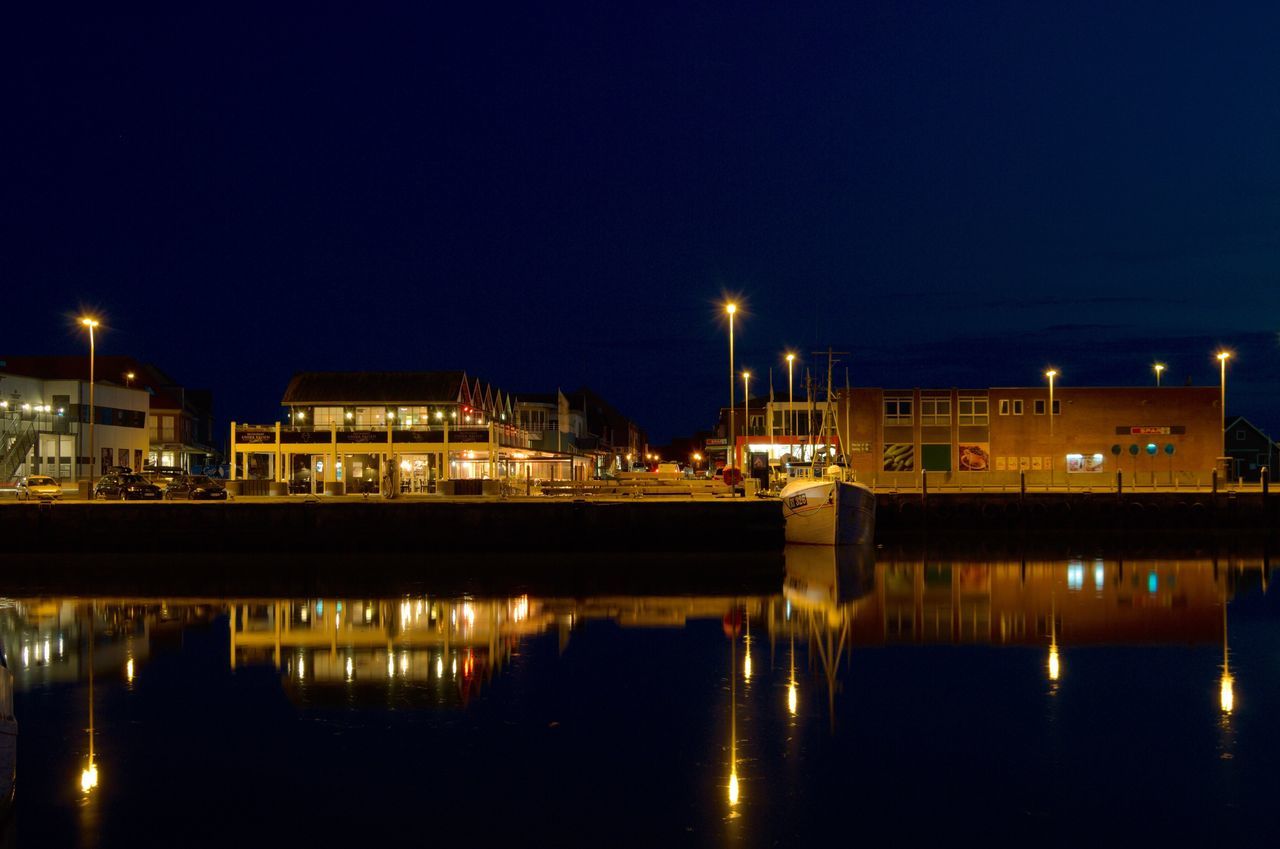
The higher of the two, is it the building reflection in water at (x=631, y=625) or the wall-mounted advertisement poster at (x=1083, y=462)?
the wall-mounted advertisement poster at (x=1083, y=462)

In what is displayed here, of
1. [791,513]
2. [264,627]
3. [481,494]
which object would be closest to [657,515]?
[791,513]

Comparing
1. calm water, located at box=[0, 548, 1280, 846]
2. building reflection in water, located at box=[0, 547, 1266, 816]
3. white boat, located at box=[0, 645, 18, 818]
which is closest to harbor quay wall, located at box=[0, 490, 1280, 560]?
building reflection in water, located at box=[0, 547, 1266, 816]

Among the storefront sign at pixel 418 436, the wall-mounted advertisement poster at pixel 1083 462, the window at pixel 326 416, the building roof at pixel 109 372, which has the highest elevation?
the building roof at pixel 109 372

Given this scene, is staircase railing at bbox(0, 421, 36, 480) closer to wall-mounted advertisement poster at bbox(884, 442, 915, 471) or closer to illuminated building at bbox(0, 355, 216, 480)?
illuminated building at bbox(0, 355, 216, 480)

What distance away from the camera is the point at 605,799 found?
14109mm

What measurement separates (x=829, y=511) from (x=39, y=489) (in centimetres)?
3890

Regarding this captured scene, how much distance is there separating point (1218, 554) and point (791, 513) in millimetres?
17488

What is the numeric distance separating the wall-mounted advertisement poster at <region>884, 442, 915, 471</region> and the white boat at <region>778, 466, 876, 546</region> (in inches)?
1122

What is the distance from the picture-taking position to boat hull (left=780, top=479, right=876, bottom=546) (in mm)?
47375

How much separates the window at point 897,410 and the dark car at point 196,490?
43850mm

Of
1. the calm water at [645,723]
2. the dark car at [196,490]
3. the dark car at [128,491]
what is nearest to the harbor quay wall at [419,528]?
the dark car at [196,490]

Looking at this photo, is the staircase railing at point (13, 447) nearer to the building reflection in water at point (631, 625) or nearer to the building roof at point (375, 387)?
the building roof at point (375, 387)

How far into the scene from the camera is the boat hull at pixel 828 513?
155 feet

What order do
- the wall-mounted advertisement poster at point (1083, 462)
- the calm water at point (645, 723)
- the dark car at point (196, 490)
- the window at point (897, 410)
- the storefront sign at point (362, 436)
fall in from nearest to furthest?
the calm water at point (645, 723) → the dark car at point (196, 490) → the storefront sign at point (362, 436) → the wall-mounted advertisement poster at point (1083, 462) → the window at point (897, 410)
